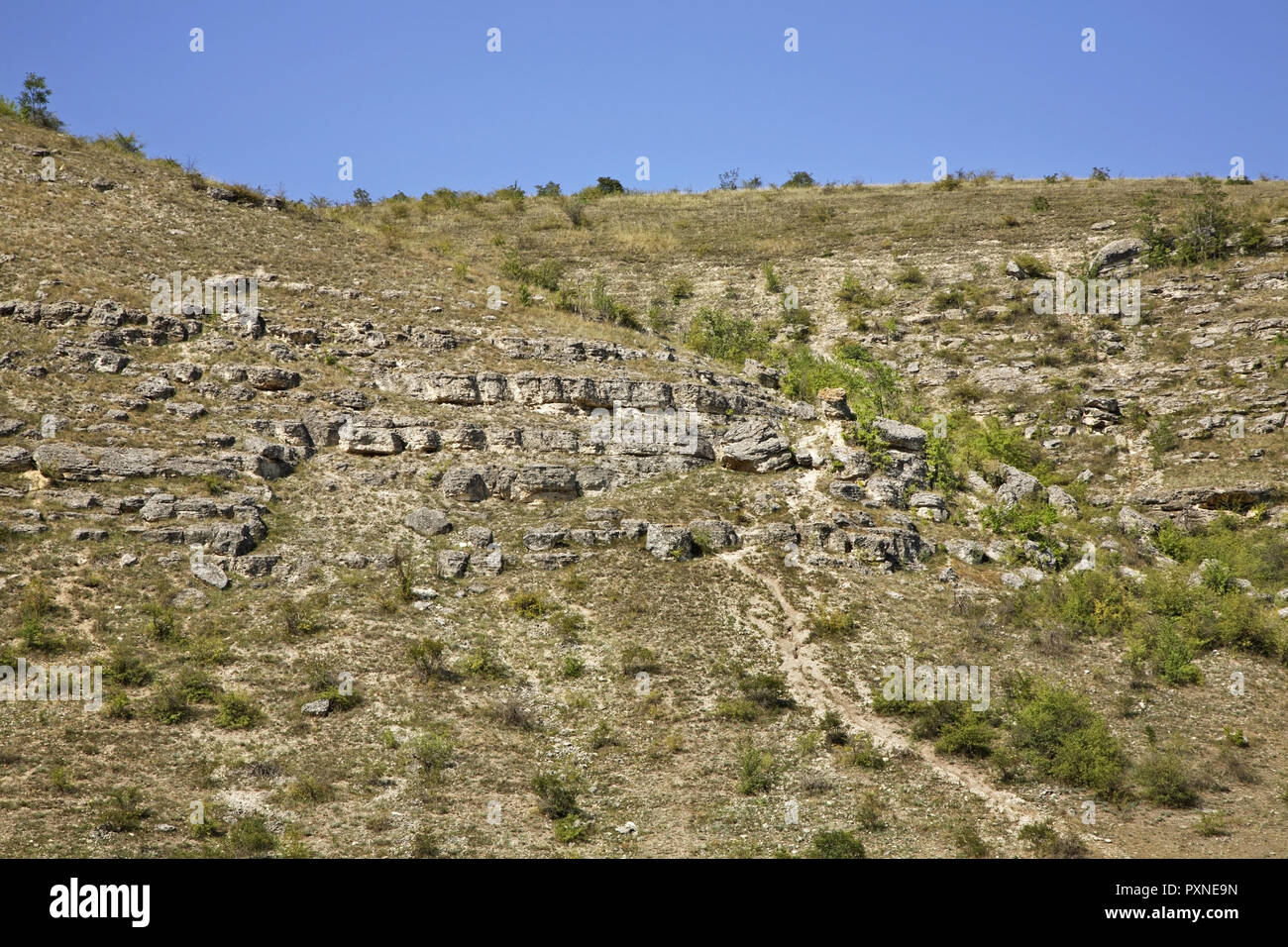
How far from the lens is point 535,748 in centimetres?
1973

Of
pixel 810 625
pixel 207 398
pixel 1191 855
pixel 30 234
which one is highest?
pixel 30 234

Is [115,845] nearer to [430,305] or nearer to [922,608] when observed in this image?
[922,608]

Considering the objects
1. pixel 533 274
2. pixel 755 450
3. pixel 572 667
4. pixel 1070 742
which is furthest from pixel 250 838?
pixel 533 274

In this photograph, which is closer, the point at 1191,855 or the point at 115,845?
the point at 115,845

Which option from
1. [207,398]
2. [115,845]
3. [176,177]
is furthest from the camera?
[176,177]

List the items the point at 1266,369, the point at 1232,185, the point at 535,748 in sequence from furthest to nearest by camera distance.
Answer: the point at 1232,185 → the point at 1266,369 → the point at 535,748

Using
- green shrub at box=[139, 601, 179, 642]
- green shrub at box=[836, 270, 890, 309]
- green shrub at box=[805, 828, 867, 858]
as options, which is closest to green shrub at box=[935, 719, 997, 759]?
green shrub at box=[805, 828, 867, 858]

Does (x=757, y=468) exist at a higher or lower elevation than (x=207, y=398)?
lower

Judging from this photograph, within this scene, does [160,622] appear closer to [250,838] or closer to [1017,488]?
[250,838]

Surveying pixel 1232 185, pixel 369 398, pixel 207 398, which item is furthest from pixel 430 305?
pixel 1232 185

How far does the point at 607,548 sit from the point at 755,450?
598cm

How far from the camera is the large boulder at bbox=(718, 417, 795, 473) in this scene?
28656 millimetres

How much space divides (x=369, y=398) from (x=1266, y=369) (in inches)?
1114

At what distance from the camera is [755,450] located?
28.8m
